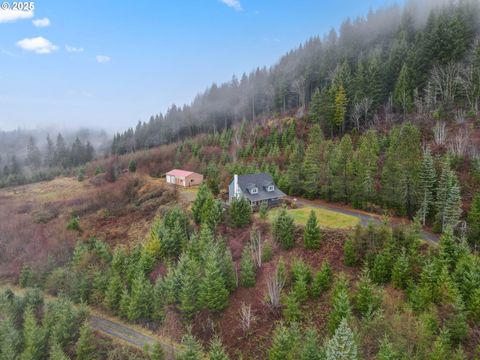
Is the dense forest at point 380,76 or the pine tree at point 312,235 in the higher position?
the dense forest at point 380,76

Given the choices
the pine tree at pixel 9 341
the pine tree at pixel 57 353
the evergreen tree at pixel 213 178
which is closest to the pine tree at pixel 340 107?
the evergreen tree at pixel 213 178

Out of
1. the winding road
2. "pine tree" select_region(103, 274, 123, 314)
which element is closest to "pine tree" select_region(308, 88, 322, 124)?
the winding road

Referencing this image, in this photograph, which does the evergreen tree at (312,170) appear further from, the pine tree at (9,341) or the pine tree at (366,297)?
the pine tree at (9,341)

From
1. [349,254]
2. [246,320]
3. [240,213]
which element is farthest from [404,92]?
[246,320]

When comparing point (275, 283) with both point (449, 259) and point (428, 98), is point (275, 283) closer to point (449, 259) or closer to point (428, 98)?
point (449, 259)

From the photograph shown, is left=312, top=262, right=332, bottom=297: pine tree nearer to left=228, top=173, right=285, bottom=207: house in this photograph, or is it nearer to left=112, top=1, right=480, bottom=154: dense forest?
left=228, top=173, right=285, bottom=207: house
